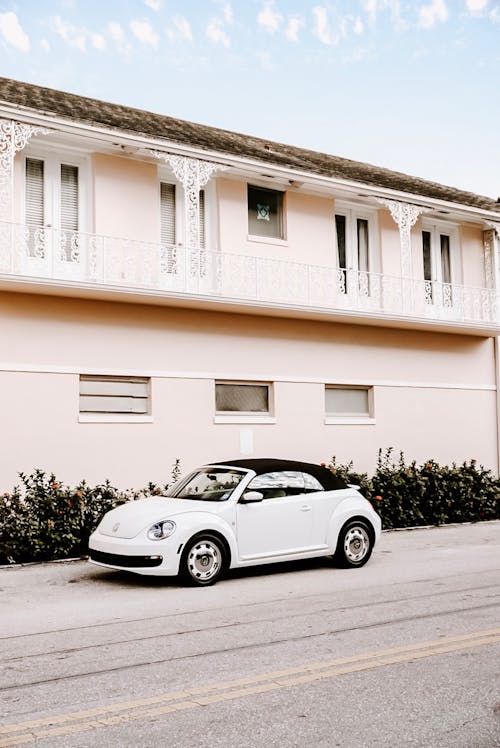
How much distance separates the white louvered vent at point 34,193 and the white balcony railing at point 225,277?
282 mm

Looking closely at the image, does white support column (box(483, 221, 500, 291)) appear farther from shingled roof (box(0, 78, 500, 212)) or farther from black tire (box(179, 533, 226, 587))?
black tire (box(179, 533, 226, 587))

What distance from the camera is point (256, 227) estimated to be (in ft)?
59.3

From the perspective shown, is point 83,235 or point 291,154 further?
point 291,154

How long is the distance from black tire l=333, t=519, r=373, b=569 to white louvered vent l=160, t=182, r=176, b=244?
815 centimetres

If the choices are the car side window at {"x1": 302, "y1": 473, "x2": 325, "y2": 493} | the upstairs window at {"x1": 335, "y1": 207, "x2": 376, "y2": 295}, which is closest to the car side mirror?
the car side window at {"x1": 302, "y1": 473, "x2": 325, "y2": 493}

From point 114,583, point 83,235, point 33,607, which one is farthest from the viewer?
point 83,235

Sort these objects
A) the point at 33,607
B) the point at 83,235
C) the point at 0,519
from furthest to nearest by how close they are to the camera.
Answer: the point at 83,235 → the point at 0,519 → the point at 33,607

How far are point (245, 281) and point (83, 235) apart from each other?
3.41m

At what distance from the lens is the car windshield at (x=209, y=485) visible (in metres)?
10.5

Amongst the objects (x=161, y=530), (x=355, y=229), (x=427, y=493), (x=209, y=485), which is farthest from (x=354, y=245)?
(x=161, y=530)

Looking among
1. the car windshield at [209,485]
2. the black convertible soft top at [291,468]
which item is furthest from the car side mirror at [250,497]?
the black convertible soft top at [291,468]

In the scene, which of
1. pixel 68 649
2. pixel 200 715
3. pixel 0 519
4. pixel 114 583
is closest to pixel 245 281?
pixel 0 519

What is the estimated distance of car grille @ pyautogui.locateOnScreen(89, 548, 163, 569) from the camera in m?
9.49

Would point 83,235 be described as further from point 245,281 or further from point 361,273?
point 361,273
